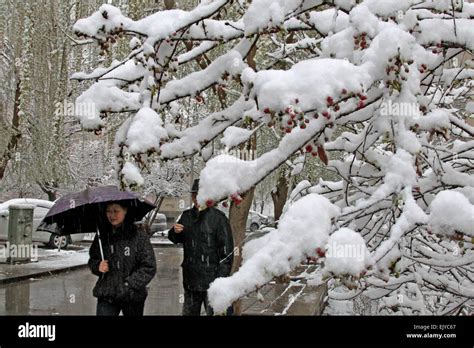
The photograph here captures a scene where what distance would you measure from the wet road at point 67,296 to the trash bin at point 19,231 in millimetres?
1353

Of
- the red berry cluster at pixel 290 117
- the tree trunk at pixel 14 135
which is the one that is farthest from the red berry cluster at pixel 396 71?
the tree trunk at pixel 14 135

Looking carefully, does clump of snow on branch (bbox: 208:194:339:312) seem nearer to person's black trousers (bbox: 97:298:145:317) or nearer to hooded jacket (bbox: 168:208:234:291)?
person's black trousers (bbox: 97:298:145:317)

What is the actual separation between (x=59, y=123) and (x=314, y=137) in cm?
954

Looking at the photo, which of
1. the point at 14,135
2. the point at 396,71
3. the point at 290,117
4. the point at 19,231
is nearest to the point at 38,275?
the point at 19,231

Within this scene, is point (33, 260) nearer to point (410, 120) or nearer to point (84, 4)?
point (84, 4)

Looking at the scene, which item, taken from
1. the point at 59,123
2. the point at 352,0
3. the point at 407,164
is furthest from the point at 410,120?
the point at 59,123

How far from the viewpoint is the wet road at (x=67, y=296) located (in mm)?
9891

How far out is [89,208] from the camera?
567 centimetres

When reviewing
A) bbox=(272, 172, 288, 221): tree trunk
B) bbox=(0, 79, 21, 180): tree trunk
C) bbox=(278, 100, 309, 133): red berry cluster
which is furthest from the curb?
bbox=(278, 100, 309, 133): red berry cluster

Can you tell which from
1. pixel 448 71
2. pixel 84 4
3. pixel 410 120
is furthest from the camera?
pixel 84 4

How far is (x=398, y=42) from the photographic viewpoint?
2531mm

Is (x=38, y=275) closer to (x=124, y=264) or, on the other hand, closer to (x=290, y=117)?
(x=124, y=264)

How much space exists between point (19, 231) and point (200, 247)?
1068 cm

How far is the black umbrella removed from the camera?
546cm
